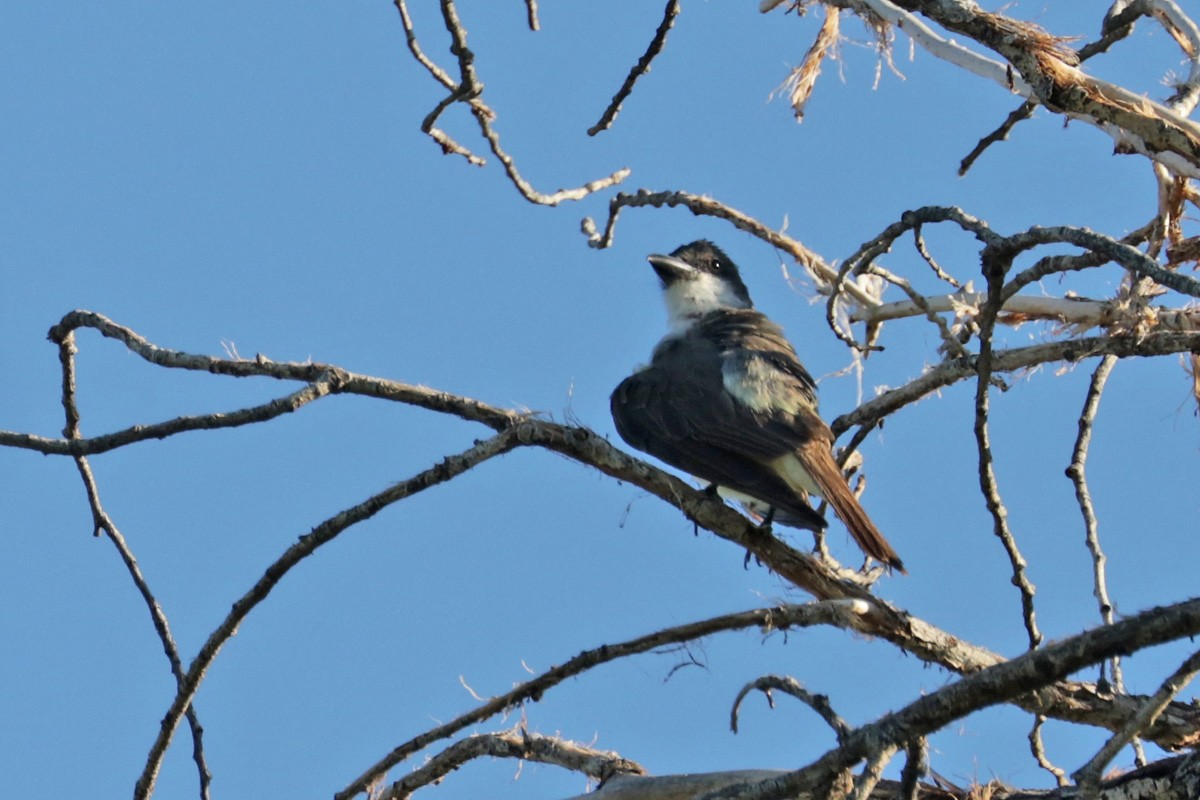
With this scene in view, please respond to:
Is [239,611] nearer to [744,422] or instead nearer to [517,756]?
[517,756]

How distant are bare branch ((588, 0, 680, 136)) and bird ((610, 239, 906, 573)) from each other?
3.85 feet

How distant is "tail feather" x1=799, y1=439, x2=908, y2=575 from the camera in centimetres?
486

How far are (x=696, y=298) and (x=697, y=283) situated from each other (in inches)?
4.3

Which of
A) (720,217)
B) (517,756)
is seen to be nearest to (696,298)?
(720,217)

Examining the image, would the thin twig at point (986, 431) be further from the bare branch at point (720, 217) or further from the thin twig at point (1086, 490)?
the bare branch at point (720, 217)

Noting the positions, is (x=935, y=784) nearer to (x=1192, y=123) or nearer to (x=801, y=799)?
(x=801, y=799)

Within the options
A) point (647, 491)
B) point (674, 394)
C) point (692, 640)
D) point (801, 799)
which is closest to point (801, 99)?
point (674, 394)

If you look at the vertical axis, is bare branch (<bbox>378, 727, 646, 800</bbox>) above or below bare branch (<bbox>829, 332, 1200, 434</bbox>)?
below

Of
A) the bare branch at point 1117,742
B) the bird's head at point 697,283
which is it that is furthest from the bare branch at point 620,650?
the bird's head at point 697,283

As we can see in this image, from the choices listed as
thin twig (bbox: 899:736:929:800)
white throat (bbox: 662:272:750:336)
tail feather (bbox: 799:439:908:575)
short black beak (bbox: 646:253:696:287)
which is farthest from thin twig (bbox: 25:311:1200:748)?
short black beak (bbox: 646:253:696:287)

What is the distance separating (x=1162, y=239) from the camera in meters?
4.96

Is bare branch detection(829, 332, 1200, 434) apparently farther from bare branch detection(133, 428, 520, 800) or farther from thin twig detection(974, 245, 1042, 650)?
bare branch detection(133, 428, 520, 800)

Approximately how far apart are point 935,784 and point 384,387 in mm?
1808

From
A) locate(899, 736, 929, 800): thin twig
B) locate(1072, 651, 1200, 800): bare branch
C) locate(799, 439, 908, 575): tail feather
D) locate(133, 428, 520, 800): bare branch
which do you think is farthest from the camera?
locate(799, 439, 908, 575): tail feather
